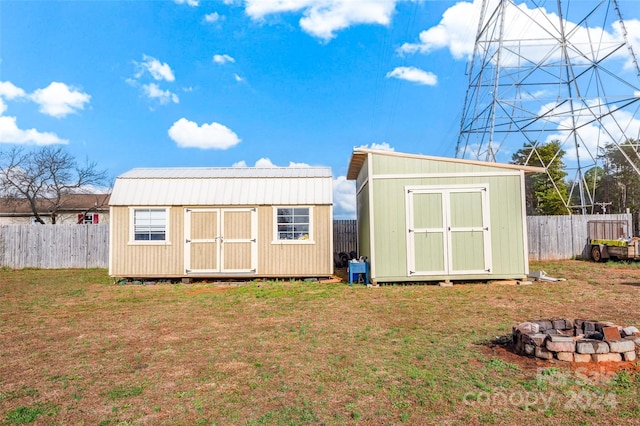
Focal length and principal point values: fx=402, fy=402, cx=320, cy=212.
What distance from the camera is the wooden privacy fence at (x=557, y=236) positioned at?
15.9m

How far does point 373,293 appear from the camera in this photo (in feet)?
30.2

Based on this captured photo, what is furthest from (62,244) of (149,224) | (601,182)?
(601,182)

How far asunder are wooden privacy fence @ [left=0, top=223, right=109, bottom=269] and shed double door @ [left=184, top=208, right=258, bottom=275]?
6066 mm

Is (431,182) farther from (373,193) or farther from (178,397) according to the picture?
(178,397)

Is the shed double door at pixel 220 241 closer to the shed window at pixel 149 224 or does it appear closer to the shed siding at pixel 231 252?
the shed siding at pixel 231 252

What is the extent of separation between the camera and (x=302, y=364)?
4.42 metres

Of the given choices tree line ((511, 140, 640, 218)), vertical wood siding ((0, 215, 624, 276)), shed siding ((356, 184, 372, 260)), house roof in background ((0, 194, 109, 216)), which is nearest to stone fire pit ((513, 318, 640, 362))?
shed siding ((356, 184, 372, 260))

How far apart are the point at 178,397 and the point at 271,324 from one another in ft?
9.04

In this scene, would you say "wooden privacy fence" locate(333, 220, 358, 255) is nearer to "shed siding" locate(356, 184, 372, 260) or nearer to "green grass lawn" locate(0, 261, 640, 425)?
"shed siding" locate(356, 184, 372, 260)

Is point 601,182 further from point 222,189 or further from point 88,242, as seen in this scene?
point 88,242

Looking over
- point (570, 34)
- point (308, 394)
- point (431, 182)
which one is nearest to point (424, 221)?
point (431, 182)

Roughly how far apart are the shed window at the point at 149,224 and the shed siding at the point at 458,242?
6.24 metres

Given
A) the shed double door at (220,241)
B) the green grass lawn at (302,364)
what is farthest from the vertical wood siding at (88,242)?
the green grass lawn at (302,364)

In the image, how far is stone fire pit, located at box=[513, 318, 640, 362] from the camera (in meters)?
4.16
